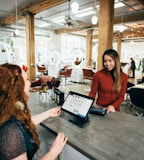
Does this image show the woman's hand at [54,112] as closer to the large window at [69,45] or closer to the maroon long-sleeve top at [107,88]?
the maroon long-sleeve top at [107,88]

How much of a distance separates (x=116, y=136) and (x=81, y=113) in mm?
396

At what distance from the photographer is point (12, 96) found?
3.12 feet

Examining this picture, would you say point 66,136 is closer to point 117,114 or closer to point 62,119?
point 62,119

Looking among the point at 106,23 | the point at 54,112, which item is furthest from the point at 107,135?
the point at 106,23

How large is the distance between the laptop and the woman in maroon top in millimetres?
527

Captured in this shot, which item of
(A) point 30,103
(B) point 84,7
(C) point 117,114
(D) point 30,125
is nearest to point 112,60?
(C) point 117,114

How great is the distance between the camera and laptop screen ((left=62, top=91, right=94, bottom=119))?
1.57 meters

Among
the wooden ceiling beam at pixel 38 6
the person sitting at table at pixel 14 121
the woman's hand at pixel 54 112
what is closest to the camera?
the person sitting at table at pixel 14 121

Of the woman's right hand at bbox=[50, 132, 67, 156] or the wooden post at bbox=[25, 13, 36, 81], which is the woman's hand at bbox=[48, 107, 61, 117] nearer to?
the woman's right hand at bbox=[50, 132, 67, 156]

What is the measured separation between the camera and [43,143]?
6.12 feet

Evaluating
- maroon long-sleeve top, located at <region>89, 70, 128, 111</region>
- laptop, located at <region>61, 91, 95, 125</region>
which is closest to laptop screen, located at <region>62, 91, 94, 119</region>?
laptop, located at <region>61, 91, 95, 125</region>

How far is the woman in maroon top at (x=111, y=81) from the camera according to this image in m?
2.09

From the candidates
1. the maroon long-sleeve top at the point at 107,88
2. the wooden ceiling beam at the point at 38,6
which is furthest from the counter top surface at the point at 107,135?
the wooden ceiling beam at the point at 38,6

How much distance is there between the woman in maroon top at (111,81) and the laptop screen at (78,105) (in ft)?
1.72
